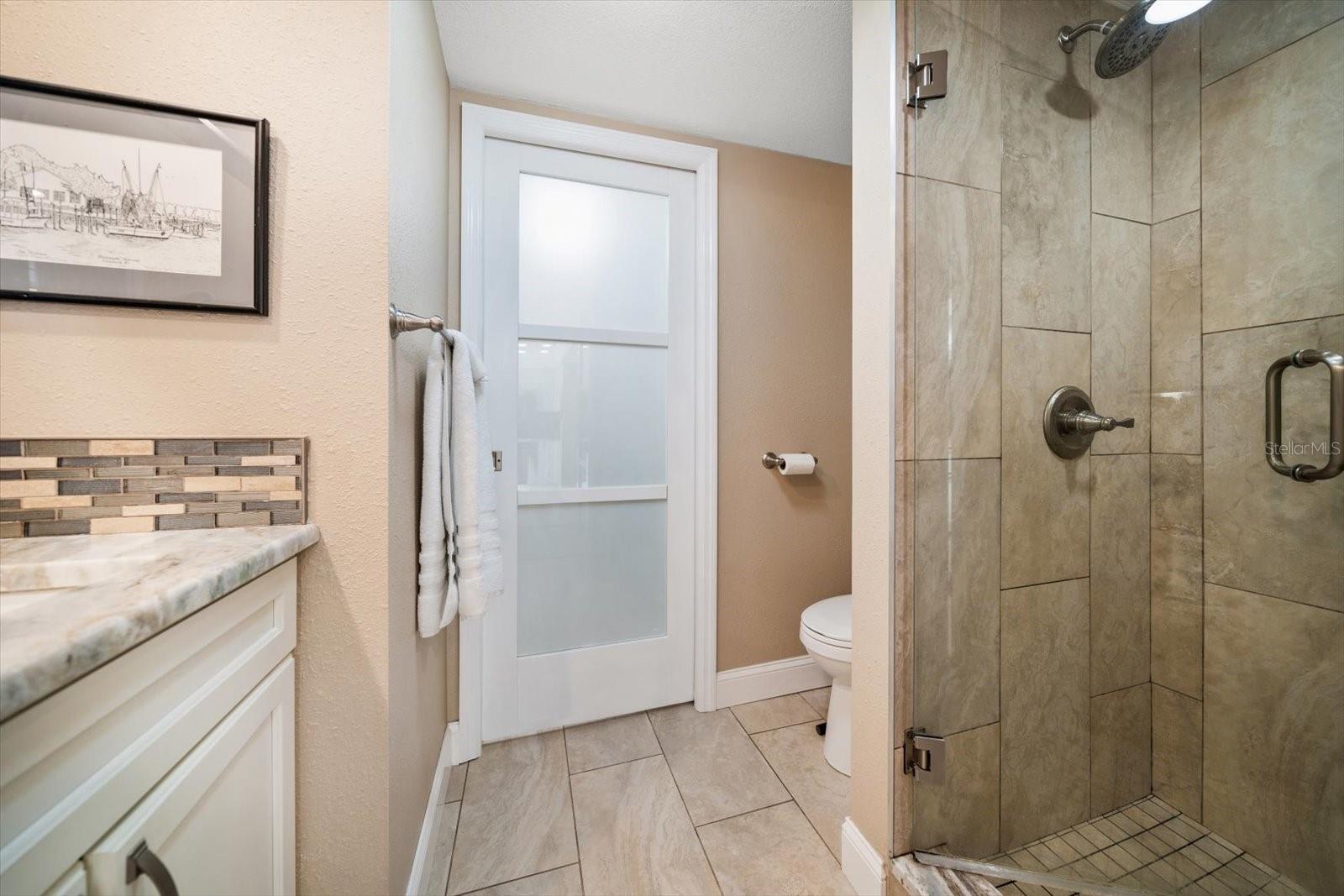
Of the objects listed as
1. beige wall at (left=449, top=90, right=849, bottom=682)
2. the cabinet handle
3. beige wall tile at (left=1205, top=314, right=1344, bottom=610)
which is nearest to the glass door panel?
beige wall at (left=449, top=90, right=849, bottom=682)

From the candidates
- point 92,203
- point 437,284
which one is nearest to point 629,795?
point 437,284

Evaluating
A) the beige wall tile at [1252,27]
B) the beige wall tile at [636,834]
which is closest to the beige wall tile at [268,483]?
the beige wall tile at [636,834]

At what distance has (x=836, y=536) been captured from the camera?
2053 millimetres

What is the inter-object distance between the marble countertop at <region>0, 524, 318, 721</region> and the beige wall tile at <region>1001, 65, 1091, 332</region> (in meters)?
1.52

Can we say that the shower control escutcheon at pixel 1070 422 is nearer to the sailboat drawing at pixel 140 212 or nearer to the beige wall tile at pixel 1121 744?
the beige wall tile at pixel 1121 744

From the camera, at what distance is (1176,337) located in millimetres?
1141

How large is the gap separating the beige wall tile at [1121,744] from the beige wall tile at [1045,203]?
94 cm

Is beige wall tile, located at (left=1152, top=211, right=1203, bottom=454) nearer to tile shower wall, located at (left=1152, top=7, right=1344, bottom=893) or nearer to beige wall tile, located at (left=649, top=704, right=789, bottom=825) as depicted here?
tile shower wall, located at (left=1152, top=7, right=1344, bottom=893)

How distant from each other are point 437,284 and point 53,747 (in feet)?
4.27

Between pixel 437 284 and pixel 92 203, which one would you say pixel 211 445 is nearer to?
pixel 92 203

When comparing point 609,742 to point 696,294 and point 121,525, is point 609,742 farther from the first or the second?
point 696,294

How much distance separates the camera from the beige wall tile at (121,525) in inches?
30.9

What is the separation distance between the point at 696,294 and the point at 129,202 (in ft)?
4.84

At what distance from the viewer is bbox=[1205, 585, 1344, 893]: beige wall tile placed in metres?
0.97
